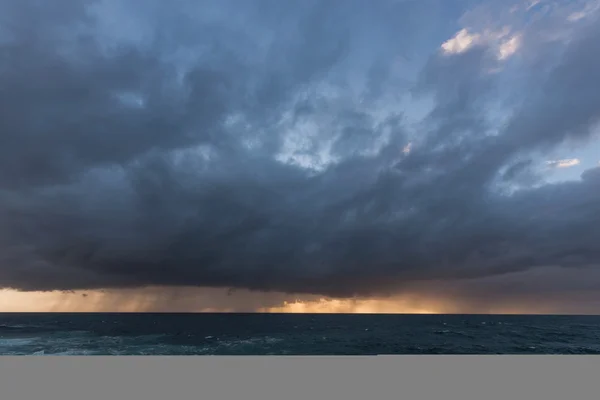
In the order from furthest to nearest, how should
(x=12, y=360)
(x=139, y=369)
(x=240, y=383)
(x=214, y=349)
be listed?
(x=214, y=349), (x=12, y=360), (x=139, y=369), (x=240, y=383)

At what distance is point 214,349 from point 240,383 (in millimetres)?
50157

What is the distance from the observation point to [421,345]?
251 feet

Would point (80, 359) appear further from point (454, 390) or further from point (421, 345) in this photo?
point (421, 345)

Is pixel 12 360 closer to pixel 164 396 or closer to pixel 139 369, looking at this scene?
pixel 139 369

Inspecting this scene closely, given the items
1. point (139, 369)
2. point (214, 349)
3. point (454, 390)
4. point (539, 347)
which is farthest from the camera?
point (539, 347)

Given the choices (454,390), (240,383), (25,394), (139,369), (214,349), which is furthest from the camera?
(214,349)

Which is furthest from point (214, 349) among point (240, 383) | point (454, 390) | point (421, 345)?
point (454, 390)

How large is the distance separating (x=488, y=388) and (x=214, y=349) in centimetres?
5578

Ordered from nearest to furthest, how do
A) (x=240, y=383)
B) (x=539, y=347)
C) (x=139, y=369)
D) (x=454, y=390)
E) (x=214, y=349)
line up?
(x=454, y=390), (x=240, y=383), (x=139, y=369), (x=214, y=349), (x=539, y=347)

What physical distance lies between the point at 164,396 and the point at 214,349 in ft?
173

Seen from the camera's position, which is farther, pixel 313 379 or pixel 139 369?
pixel 139 369

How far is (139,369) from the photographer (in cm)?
2600

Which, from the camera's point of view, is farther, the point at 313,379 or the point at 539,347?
the point at 539,347

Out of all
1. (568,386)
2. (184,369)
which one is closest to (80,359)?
(184,369)
